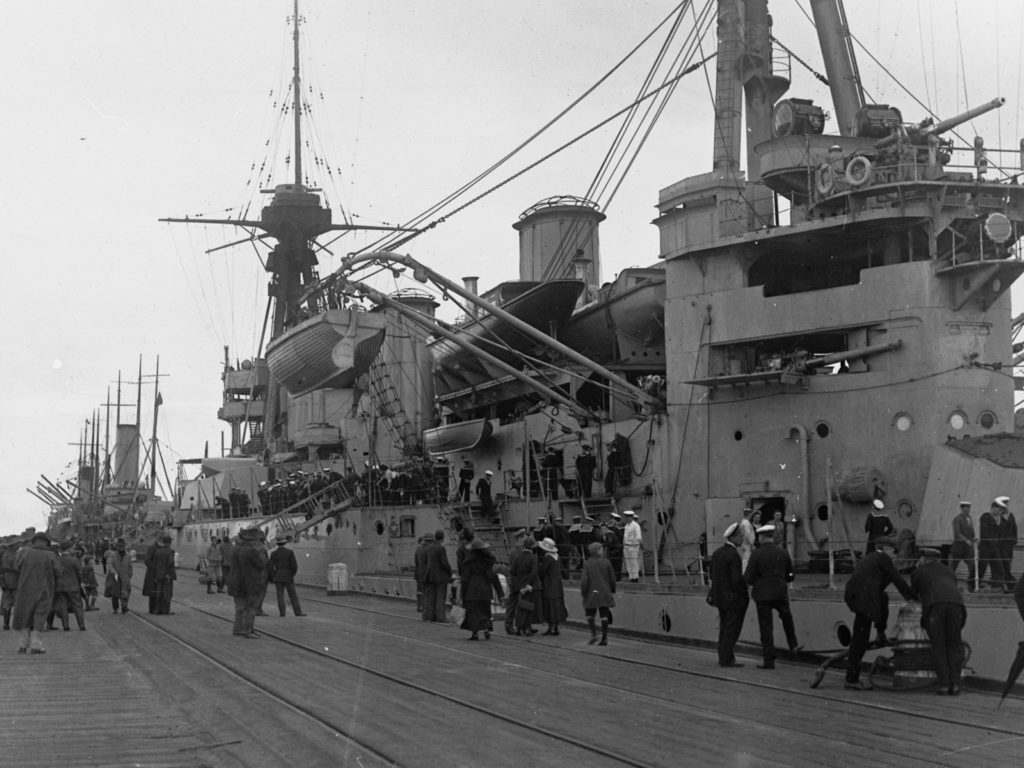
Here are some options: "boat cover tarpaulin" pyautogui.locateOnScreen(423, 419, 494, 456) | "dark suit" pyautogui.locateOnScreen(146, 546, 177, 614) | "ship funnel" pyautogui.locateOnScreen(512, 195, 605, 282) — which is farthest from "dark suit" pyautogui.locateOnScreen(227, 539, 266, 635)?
"ship funnel" pyautogui.locateOnScreen(512, 195, 605, 282)

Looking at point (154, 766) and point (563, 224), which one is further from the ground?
point (563, 224)

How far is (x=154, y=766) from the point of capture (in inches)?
332

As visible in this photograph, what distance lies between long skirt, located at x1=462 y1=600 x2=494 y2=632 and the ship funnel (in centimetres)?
1759

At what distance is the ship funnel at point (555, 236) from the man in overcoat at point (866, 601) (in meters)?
22.8

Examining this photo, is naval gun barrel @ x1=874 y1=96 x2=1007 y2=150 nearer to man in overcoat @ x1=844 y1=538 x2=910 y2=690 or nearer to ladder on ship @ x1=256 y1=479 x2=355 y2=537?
man in overcoat @ x1=844 y1=538 x2=910 y2=690

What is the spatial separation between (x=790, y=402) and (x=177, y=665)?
34.3ft

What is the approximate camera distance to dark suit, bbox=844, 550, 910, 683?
1209cm

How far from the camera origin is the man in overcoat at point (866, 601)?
12.1 meters

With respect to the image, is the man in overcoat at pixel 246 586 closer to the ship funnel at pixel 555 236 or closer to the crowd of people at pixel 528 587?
the crowd of people at pixel 528 587

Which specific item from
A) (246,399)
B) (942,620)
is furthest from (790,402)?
(246,399)

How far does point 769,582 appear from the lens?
13.7 meters

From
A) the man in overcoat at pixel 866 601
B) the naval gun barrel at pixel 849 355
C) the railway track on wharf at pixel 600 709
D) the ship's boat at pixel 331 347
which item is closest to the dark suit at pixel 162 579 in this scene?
the railway track on wharf at pixel 600 709

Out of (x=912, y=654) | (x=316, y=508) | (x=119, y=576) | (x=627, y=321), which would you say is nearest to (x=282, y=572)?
(x=119, y=576)

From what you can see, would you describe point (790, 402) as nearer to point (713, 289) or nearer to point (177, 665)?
point (713, 289)
